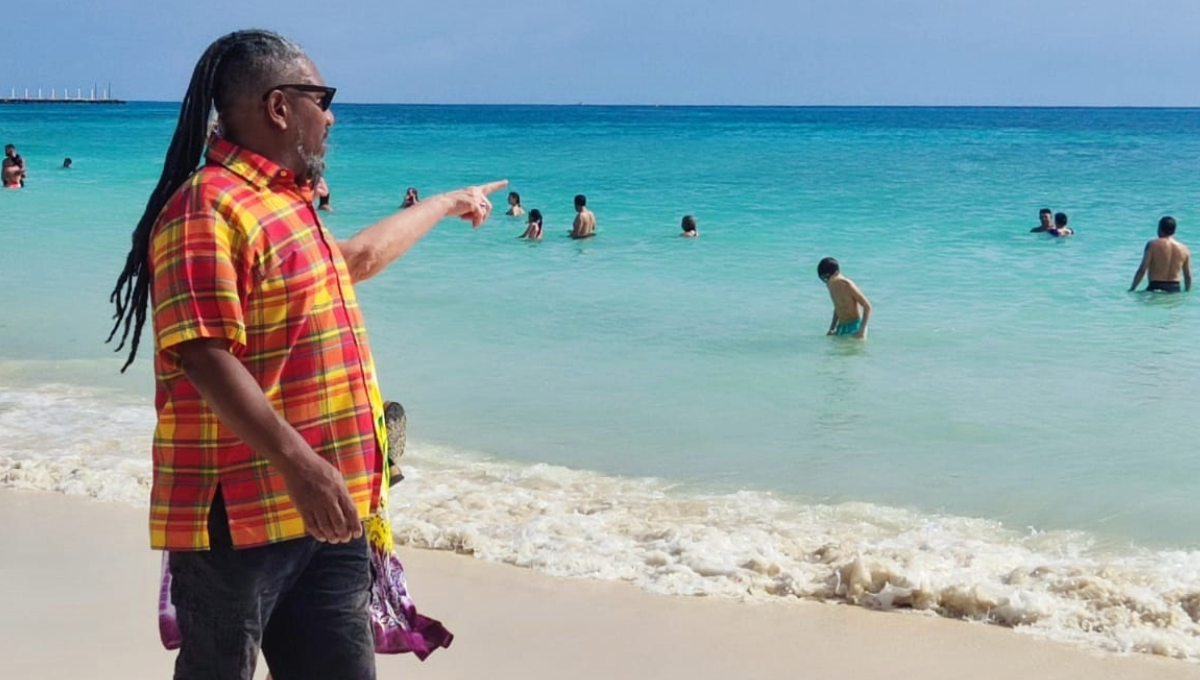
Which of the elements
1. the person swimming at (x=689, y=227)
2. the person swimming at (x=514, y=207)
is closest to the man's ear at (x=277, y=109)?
the person swimming at (x=689, y=227)

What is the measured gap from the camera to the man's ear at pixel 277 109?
2273 mm

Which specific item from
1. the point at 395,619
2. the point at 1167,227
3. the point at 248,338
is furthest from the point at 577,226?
the point at 248,338

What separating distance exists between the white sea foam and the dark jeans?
8.07ft

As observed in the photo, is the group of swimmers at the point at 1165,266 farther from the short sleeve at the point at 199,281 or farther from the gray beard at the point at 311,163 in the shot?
the short sleeve at the point at 199,281

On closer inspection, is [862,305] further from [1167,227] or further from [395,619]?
[395,619]

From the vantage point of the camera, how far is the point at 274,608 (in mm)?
2316

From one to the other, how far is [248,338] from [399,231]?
614 mm

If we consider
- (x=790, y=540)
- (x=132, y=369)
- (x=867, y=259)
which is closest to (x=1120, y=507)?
(x=790, y=540)

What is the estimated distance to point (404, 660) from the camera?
3861 millimetres

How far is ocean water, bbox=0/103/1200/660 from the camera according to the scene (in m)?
5.04

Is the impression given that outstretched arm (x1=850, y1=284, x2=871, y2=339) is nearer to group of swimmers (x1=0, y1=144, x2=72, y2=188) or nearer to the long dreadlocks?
the long dreadlocks

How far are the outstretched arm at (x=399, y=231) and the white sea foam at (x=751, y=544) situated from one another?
2.27 metres

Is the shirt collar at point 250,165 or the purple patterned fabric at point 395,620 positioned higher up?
the shirt collar at point 250,165

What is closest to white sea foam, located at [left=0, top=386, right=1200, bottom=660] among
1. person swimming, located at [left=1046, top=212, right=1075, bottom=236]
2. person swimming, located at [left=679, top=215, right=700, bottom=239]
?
person swimming, located at [left=679, top=215, right=700, bottom=239]
